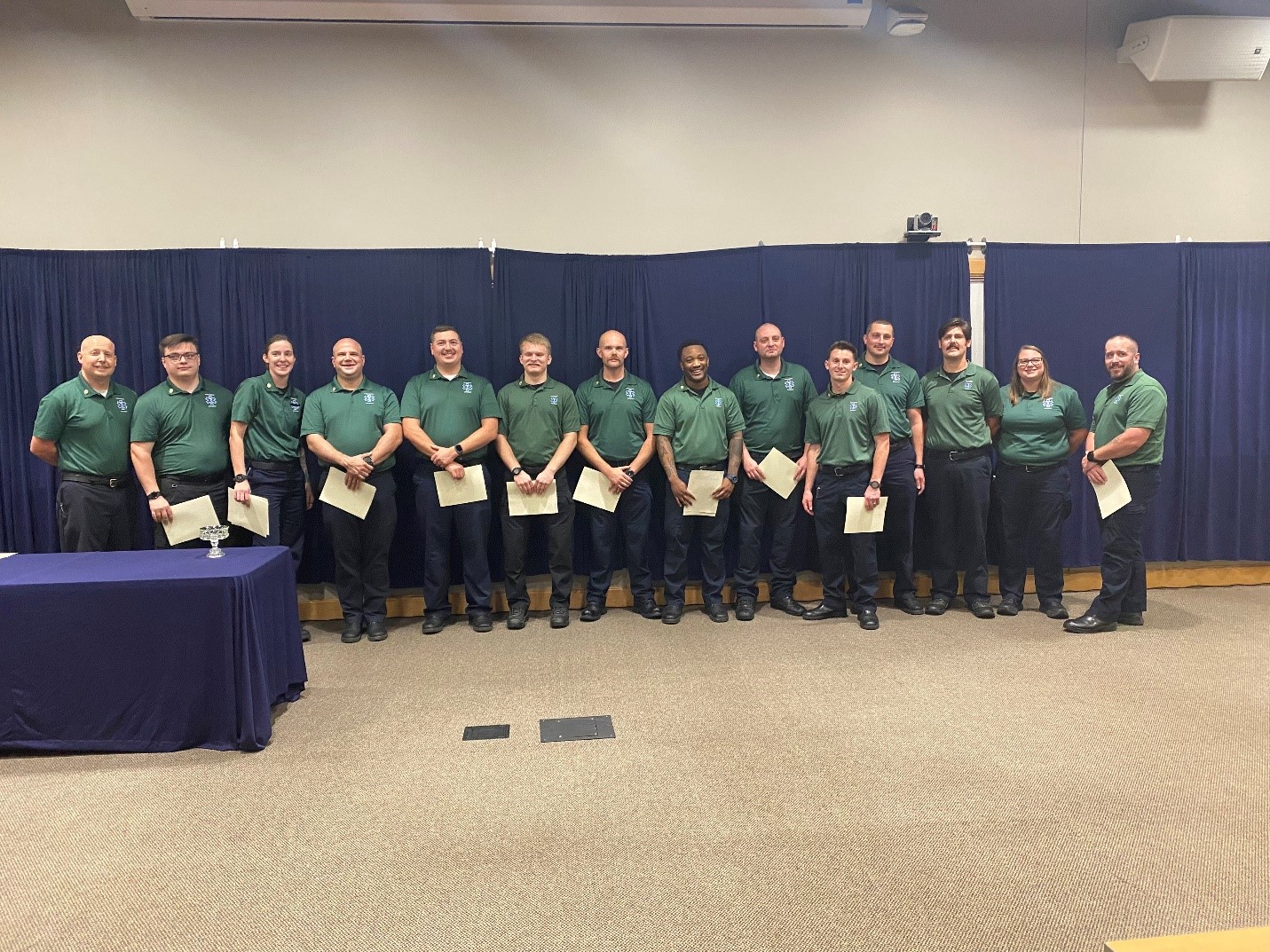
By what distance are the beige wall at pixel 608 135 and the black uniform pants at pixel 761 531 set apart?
1.82 meters

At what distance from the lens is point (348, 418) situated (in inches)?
173

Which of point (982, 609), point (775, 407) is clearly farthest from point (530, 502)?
point (982, 609)

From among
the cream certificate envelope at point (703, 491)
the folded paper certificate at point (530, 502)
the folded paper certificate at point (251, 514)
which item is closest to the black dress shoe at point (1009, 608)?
the cream certificate envelope at point (703, 491)

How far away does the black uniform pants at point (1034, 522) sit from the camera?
467 centimetres

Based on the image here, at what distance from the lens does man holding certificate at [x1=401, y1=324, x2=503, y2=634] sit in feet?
14.7

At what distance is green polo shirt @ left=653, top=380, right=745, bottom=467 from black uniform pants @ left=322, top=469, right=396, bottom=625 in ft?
5.47

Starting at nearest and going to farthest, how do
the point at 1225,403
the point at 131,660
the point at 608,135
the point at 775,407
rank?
the point at 131,660, the point at 775,407, the point at 608,135, the point at 1225,403

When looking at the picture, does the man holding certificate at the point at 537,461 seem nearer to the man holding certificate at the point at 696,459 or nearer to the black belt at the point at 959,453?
the man holding certificate at the point at 696,459

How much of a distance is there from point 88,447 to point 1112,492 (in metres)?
5.63

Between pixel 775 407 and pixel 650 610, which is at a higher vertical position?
pixel 775 407

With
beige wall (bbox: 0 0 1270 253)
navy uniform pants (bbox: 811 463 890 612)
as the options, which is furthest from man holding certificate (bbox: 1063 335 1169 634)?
beige wall (bbox: 0 0 1270 253)

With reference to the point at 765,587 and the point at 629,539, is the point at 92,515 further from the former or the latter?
the point at 765,587

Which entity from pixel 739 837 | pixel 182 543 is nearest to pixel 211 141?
pixel 182 543

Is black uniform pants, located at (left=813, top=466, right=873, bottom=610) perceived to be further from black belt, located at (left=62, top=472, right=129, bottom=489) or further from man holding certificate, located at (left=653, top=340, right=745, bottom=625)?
black belt, located at (left=62, top=472, right=129, bottom=489)
